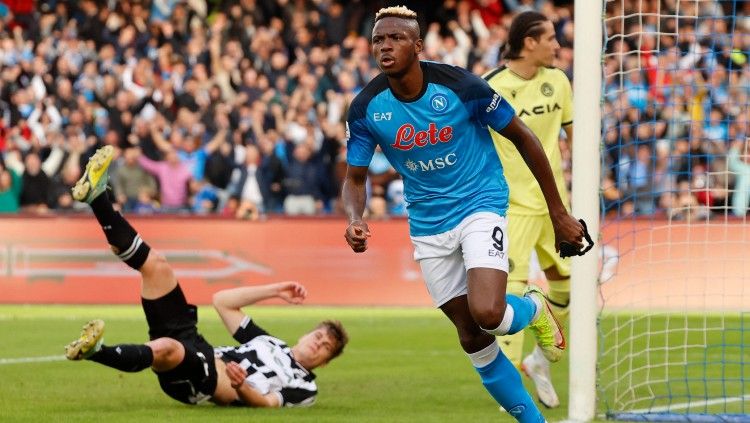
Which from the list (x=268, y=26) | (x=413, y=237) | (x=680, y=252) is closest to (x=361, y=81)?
(x=268, y=26)

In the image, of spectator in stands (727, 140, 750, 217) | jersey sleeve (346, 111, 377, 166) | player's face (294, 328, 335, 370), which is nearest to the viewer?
jersey sleeve (346, 111, 377, 166)

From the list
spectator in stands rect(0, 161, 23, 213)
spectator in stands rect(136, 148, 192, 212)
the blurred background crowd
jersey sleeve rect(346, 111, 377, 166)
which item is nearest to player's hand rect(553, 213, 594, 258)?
jersey sleeve rect(346, 111, 377, 166)

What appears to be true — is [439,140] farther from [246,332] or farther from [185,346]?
[246,332]

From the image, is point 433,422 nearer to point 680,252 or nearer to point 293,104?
point 680,252

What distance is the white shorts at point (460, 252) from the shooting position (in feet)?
23.9

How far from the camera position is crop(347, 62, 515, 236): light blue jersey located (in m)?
7.33

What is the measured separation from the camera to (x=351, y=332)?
A: 15.3 meters

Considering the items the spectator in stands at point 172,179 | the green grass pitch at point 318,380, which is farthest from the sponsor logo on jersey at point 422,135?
the spectator in stands at point 172,179

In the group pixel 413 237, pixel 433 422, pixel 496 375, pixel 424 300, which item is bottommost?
pixel 424 300

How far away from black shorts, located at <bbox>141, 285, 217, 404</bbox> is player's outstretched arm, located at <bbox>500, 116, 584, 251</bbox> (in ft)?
9.40

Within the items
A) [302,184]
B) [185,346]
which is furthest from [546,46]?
[302,184]

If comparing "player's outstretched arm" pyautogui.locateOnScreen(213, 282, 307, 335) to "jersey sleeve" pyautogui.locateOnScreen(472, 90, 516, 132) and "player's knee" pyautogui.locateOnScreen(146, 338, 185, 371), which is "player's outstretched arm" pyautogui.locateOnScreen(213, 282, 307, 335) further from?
"jersey sleeve" pyautogui.locateOnScreen(472, 90, 516, 132)

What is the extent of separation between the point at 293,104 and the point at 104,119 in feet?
10.4

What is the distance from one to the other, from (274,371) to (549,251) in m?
2.14
